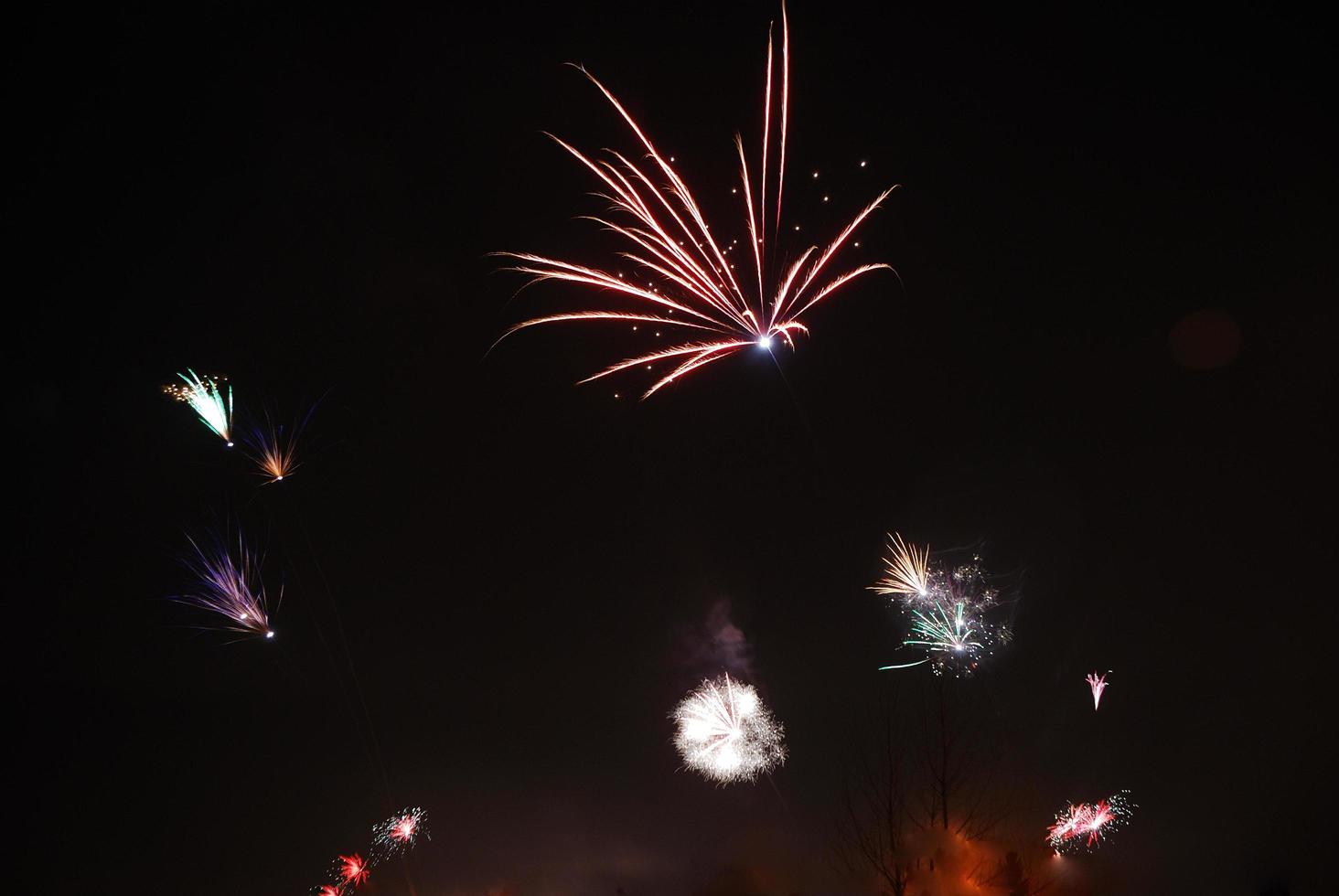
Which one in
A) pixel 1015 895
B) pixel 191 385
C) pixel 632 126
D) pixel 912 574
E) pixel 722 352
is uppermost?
pixel 191 385

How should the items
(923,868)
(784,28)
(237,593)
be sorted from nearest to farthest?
(784,28) < (923,868) < (237,593)

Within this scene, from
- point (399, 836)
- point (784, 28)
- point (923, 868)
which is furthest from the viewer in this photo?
point (399, 836)

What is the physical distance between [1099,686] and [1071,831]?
3.20m

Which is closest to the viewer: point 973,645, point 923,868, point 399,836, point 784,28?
point 784,28

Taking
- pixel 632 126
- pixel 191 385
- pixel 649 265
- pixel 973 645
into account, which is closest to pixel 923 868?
pixel 973 645

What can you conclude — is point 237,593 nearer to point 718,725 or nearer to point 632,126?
point 718,725

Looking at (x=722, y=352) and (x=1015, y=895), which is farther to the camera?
(x=1015, y=895)

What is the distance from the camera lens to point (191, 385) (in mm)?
16031

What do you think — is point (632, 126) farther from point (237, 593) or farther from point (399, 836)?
point (399, 836)

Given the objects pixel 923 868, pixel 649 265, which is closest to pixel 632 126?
pixel 649 265

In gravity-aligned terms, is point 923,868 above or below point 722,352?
below

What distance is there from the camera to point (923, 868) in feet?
48.1

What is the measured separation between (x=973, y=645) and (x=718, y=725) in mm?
5650

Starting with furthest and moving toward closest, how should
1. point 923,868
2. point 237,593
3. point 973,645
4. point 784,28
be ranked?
point 237,593 → point 973,645 → point 923,868 → point 784,28
